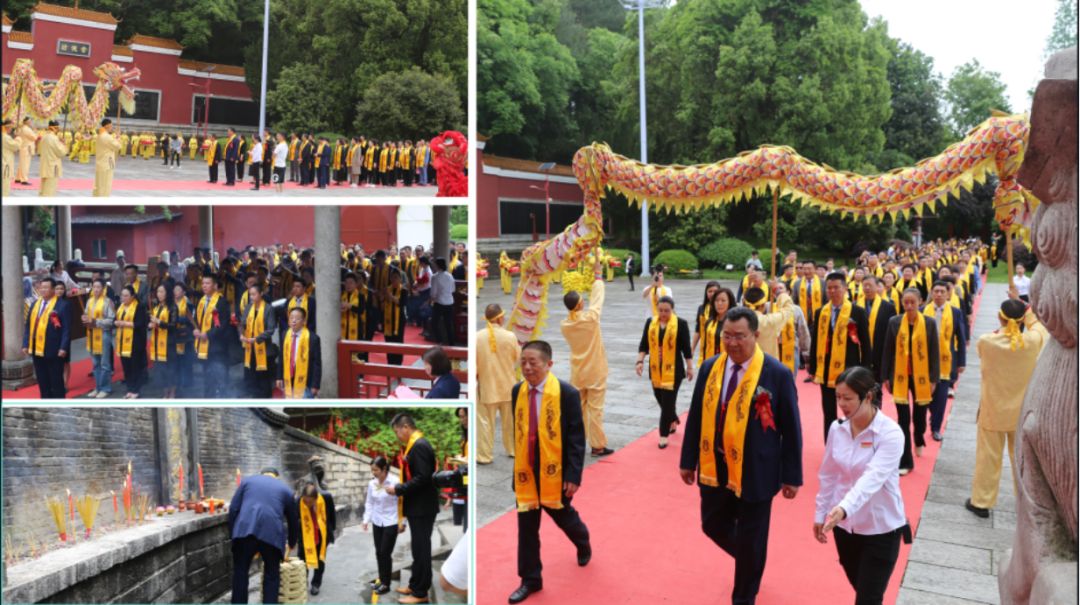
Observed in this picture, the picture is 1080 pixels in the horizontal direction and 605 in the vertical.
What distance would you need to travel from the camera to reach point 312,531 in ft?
18.0

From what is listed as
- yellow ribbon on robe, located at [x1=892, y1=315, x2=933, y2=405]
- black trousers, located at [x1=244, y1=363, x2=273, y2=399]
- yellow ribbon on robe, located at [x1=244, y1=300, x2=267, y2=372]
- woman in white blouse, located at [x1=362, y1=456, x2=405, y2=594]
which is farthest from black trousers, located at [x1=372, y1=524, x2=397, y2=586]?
yellow ribbon on robe, located at [x1=892, y1=315, x2=933, y2=405]

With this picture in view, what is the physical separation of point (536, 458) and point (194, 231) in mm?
4724

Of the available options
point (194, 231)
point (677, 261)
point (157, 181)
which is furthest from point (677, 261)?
point (157, 181)

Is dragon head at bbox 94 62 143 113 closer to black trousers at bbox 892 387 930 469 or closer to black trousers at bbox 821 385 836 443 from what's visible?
black trousers at bbox 821 385 836 443

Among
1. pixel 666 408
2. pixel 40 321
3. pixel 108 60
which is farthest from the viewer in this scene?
pixel 666 408

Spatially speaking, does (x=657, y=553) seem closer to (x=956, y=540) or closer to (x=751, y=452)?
(x=751, y=452)

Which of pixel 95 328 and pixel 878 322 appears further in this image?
pixel 878 322

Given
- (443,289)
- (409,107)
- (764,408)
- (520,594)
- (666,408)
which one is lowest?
(520,594)

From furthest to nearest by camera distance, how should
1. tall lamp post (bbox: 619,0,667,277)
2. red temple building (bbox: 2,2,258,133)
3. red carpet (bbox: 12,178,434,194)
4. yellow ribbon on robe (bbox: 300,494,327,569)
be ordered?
1. tall lamp post (bbox: 619,0,667,277)
2. yellow ribbon on robe (bbox: 300,494,327,569)
3. red carpet (bbox: 12,178,434,194)
4. red temple building (bbox: 2,2,258,133)

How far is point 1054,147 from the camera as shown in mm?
2334

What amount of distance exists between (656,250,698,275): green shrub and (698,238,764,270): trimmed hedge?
0.53 metres

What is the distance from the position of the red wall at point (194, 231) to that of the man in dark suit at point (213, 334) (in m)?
0.47

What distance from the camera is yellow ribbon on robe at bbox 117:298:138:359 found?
20.2 feet

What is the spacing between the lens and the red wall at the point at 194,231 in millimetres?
6684
